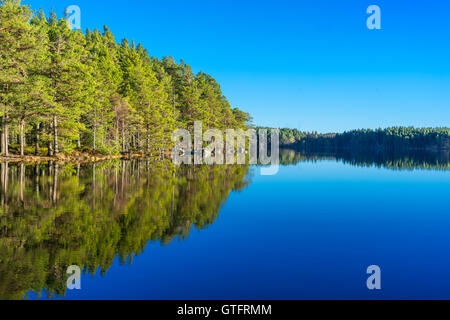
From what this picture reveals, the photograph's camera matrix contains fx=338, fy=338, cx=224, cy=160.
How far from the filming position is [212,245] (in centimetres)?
1006

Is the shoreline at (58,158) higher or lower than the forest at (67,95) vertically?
lower

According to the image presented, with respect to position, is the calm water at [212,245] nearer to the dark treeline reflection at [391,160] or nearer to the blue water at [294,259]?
the blue water at [294,259]

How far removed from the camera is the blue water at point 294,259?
6812 mm

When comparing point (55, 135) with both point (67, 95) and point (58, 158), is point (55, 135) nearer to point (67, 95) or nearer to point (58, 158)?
point (58, 158)

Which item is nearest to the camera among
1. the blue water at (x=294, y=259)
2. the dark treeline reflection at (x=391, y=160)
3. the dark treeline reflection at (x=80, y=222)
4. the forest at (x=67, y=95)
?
the blue water at (x=294, y=259)

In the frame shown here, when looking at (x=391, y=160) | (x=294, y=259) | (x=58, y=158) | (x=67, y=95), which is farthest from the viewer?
(x=391, y=160)

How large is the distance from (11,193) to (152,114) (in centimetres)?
3658

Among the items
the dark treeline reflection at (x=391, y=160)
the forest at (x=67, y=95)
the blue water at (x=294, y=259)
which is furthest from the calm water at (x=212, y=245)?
the dark treeline reflection at (x=391, y=160)

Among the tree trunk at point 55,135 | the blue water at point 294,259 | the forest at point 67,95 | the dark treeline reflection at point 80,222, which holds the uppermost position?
the forest at point 67,95

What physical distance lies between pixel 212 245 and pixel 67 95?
113ft

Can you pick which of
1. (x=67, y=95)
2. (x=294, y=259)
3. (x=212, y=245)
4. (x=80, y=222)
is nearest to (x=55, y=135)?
(x=67, y=95)

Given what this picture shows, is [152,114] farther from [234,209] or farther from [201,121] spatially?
[234,209]

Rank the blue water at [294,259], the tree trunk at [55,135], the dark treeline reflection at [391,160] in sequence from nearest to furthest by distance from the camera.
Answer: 1. the blue water at [294,259]
2. the tree trunk at [55,135]
3. the dark treeline reflection at [391,160]

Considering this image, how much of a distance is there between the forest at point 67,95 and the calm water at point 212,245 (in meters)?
17.8
